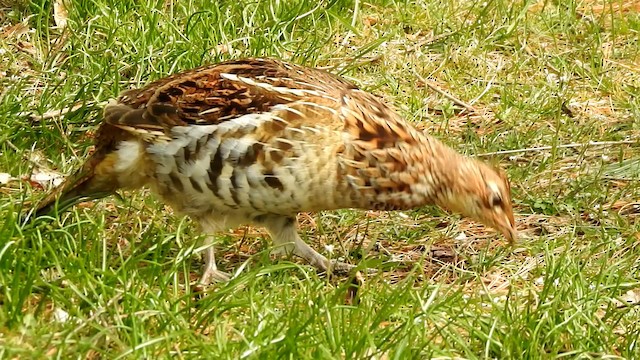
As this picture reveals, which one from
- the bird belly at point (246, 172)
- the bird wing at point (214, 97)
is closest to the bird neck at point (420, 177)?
the bird belly at point (246, 172)

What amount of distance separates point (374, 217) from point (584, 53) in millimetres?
2611

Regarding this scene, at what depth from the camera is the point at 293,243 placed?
210 inches

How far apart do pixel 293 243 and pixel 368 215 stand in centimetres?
85

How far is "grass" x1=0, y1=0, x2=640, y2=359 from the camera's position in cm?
420

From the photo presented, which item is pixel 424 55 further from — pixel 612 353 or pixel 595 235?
pixel 612 353

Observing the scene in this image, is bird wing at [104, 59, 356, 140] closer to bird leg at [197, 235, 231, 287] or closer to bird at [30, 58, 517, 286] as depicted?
bird at [30, 58, 517, 286]

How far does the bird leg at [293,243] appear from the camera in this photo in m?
5.43

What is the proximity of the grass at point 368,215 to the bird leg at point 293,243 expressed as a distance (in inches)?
5.0

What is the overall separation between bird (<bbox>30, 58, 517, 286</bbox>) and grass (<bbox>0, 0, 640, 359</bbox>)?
0.69 ft

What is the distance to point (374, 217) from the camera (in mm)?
6109

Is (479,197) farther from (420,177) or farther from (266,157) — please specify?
(266,157)

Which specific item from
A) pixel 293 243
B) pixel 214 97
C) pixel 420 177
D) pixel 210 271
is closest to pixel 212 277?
pixel 210 271

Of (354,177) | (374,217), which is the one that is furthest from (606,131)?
(354,177)

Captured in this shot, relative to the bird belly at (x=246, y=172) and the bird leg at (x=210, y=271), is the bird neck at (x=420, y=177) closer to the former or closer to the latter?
the bird belly at (x=246, y=172)
